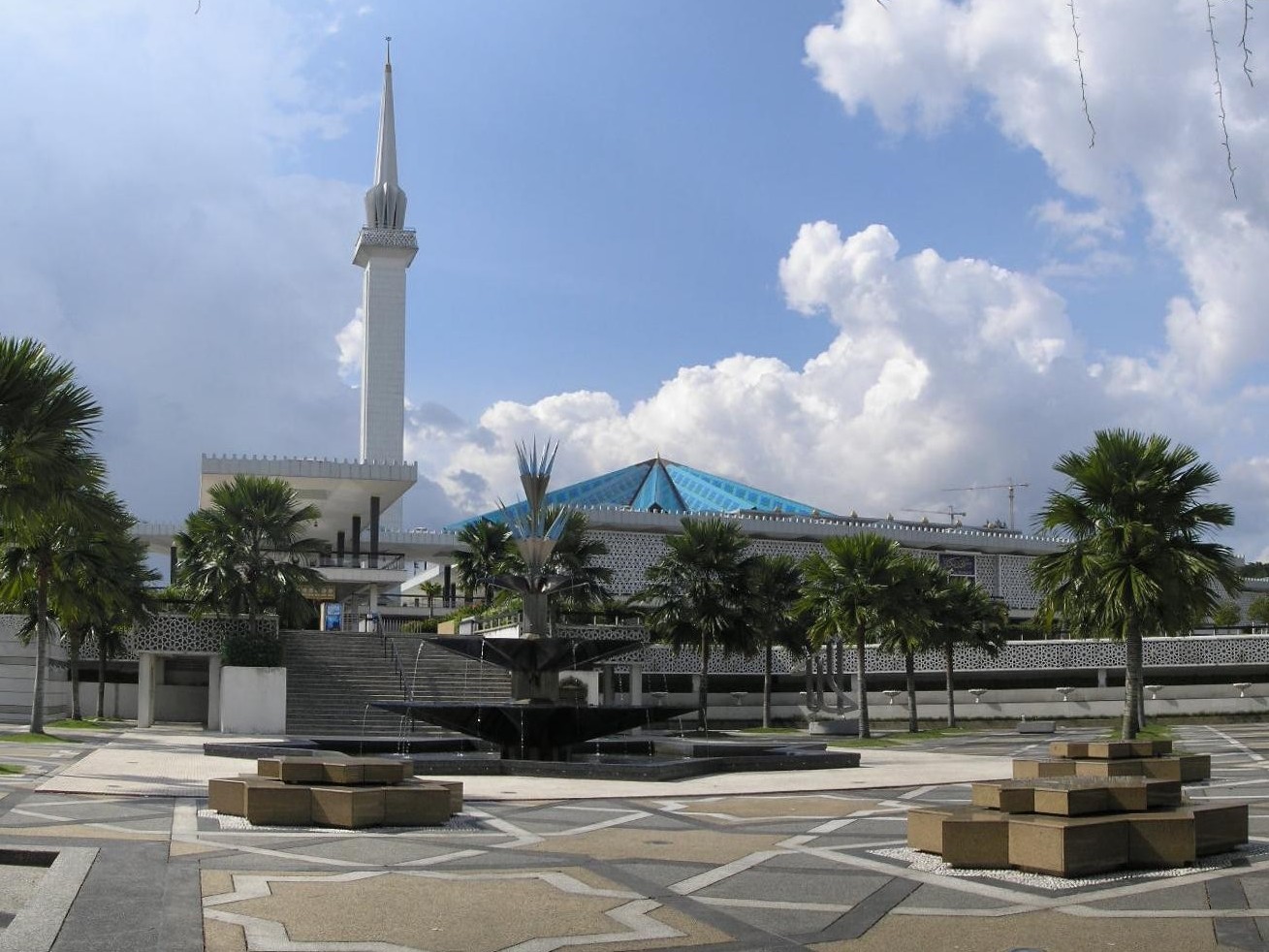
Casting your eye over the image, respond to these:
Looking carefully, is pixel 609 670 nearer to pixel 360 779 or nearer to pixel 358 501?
pixel 358 501

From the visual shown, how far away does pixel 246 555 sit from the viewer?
124ft

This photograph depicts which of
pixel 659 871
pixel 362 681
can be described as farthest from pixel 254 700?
pixel 659 871

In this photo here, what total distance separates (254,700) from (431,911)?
96.3ft

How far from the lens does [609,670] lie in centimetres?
4628

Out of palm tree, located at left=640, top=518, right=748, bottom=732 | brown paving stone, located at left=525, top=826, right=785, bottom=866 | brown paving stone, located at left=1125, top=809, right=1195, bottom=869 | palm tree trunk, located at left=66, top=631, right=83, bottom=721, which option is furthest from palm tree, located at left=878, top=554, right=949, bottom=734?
brown paving stone, located at left=1125, top=809, right=1195, bottom=869

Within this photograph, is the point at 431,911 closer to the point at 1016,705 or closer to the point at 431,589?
the point at 1016,705

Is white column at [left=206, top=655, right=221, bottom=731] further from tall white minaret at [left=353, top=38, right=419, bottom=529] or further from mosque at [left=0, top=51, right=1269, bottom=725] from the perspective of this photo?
tall white minaret at [left=353, top=38, right=419, bottom=529]

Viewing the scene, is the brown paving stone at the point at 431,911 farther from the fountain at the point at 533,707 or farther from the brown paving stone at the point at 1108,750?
the fountain at the point at 533,707

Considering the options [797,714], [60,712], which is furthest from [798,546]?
[60,712]

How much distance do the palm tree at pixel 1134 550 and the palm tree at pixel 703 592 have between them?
16.5 m

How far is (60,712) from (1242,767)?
3674cm

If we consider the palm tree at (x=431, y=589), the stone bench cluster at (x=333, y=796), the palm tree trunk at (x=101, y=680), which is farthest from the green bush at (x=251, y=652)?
the palm tree at (x=431, y=589)

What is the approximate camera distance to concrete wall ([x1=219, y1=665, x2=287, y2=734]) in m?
37.0

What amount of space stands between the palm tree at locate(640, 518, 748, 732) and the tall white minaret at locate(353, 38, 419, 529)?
34327 mm
